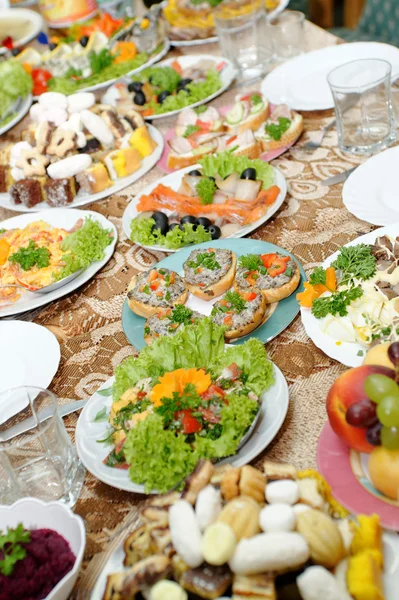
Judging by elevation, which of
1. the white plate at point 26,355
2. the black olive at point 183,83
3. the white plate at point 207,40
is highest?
the white plate at point 207,40

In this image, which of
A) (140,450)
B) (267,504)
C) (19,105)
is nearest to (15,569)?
(140,450)

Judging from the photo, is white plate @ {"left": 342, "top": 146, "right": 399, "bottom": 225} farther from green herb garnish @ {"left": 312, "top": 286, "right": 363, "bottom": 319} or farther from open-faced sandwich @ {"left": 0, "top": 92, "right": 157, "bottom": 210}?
open-faced sandwich @ {"left": 0, "top": 92, "right": 157, "bottom": 210}

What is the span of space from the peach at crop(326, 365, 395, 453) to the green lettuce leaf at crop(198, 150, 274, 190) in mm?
1352

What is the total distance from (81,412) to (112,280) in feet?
2.62

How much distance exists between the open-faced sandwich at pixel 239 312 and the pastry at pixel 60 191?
1248 millimetres

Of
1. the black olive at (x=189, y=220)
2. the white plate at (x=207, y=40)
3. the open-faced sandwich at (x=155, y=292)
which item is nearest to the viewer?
the open-faced sandwich at (x=155, y=292)

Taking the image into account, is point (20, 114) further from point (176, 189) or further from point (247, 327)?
point (247, 327)

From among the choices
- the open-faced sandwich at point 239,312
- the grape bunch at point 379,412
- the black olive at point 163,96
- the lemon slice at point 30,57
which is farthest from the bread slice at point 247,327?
the lemon slice at point 30,57

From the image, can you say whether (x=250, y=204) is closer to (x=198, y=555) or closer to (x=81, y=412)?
(x=81, y=412)

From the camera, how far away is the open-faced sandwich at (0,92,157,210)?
3.00 meters

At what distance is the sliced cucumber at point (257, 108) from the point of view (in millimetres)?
3021

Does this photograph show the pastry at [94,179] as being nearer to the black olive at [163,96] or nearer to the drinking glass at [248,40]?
the black olive at [163,96]

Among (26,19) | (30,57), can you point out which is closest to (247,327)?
(30,57)

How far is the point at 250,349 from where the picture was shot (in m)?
1.74
